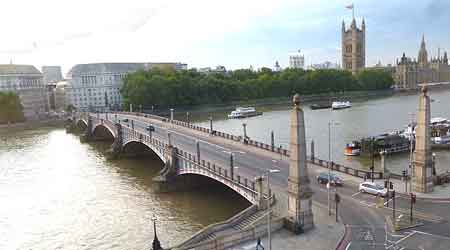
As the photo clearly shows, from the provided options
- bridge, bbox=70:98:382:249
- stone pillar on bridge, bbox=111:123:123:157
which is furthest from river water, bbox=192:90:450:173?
stone pillar on bridge, bbox=111:123:123:157

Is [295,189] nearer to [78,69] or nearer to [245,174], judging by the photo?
[245,174]

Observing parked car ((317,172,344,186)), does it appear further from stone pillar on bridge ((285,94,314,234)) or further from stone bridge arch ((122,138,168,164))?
stone bridge arch ((122,138,168,164))

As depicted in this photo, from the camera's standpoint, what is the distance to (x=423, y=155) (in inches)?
1391

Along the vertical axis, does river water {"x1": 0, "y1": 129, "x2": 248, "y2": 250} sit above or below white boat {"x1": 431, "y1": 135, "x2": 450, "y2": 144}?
below

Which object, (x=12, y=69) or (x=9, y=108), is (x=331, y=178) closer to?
(x=9, y=108)

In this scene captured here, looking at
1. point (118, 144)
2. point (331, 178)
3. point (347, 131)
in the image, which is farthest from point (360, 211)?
point (347, 131)

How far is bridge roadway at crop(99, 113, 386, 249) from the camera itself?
2791 cm

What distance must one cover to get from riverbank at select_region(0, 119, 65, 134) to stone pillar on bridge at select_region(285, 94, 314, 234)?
122 meters

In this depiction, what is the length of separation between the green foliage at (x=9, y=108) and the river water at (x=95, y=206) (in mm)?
73603

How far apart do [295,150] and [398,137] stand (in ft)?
148

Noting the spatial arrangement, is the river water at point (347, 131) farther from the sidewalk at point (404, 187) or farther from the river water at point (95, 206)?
the river water at point (95, 206)

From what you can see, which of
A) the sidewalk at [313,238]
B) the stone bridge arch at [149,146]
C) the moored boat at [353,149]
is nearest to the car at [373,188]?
the sidewalk at [313,238]

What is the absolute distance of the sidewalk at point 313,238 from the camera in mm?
26109

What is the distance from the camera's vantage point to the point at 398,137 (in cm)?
6756
